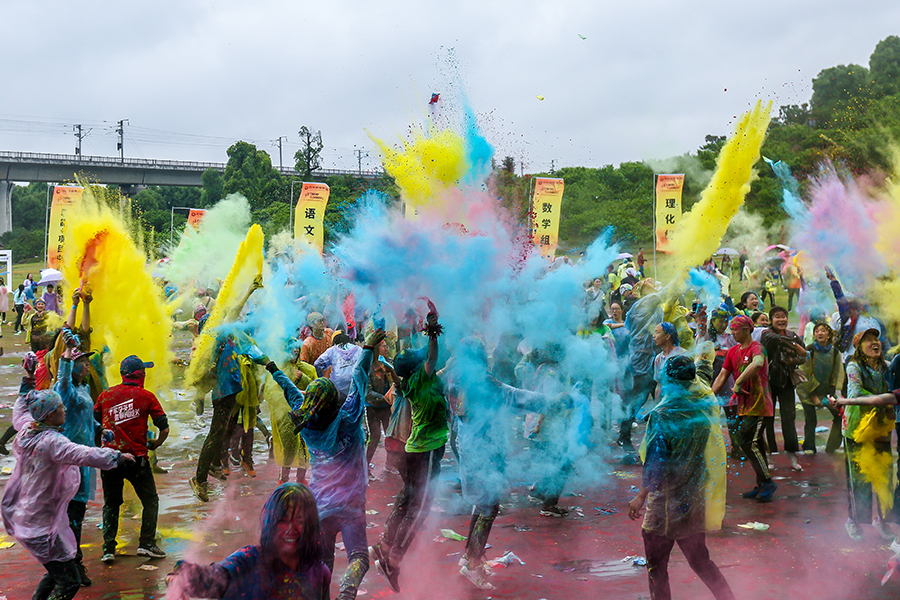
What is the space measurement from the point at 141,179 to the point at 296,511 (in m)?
57.9

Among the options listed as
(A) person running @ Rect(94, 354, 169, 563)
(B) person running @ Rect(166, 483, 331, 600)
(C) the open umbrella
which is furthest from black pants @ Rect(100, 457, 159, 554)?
(C) the open umbrella

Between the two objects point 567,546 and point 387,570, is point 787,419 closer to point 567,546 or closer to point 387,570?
point 567,546

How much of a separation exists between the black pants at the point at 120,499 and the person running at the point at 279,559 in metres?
3.25

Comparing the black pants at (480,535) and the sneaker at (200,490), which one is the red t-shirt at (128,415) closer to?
the sneaker at (200,490)

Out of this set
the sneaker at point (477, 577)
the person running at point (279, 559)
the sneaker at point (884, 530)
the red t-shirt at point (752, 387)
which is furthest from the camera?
the red t-shirt at point (752, 387)

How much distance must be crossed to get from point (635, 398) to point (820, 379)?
215 cm

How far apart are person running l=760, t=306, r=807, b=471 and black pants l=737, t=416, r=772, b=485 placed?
89 cm

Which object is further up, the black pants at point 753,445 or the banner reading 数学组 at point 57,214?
the banner reading 数学组 at point 57,214

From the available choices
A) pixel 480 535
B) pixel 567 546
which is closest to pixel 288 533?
pixel 480 535

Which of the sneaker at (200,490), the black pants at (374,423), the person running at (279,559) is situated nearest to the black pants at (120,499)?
the sneaker at (200,490)

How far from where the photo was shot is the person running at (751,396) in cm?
701

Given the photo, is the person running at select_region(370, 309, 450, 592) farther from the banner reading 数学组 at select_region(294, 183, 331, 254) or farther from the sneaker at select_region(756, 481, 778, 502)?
the banner reading 数学组 at select_region(294, 183, 331, 254)

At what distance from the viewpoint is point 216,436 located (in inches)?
300

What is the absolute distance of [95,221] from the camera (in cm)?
757
